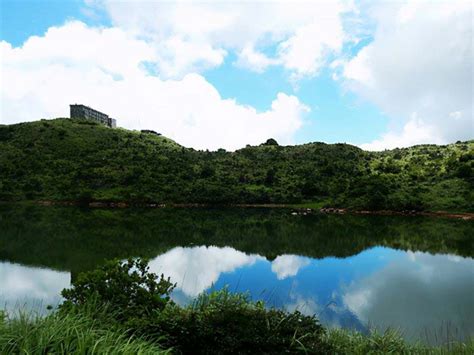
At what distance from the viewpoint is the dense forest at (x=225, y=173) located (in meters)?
61.5

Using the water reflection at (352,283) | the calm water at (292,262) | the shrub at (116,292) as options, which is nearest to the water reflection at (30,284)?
the calm water at (292,262)

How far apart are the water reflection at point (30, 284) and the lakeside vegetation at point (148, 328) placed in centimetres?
736

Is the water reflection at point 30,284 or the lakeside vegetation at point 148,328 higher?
the lakeside vegetation at point 148,328

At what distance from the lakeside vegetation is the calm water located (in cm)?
481

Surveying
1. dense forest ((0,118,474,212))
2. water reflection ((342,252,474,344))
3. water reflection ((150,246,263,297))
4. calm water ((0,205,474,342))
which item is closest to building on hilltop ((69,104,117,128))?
dense forest ((0,118,474,212))

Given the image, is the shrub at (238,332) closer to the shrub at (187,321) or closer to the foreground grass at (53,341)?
the shrub at (187,321)

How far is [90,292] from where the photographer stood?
7.24 metres

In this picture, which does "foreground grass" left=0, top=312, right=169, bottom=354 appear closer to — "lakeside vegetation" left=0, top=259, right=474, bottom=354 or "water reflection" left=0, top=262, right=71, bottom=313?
"lakeside vegetation" left=0, top=259, right=474, bottom=354

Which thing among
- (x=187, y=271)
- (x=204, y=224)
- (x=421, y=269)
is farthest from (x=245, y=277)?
(x=204, y=224)

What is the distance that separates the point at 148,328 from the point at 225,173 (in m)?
74.5

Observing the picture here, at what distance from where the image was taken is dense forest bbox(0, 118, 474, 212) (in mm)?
61531

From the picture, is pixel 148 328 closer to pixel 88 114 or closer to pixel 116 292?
pixel 116 292

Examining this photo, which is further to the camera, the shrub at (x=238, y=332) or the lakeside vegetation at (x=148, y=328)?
the shrub at (x=238, y=332)

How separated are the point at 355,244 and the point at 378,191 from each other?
30600 millimetres
